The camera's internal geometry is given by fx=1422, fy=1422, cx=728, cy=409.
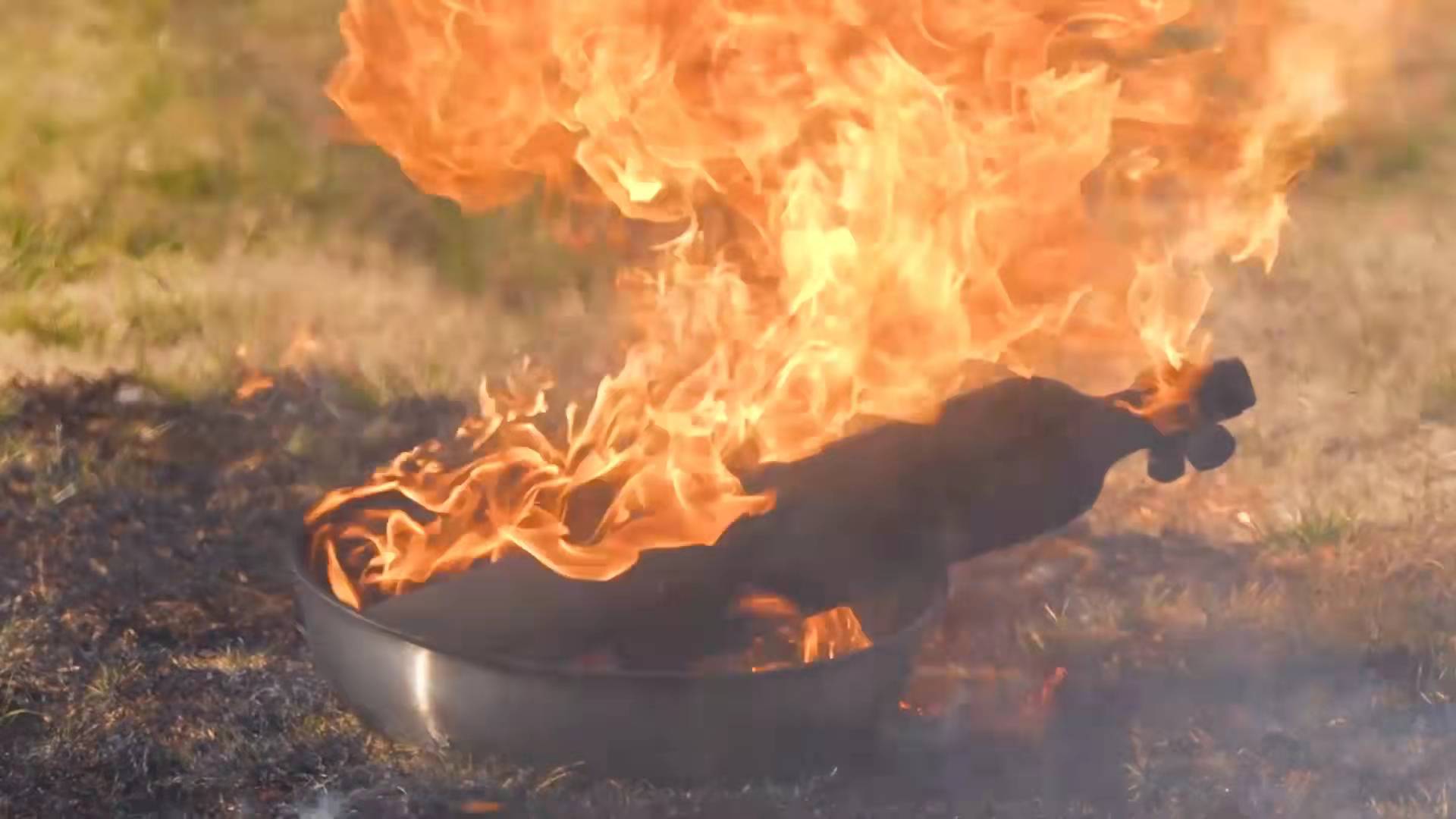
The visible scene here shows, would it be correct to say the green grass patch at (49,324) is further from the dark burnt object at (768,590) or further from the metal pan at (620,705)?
the metal pan at (620,705)

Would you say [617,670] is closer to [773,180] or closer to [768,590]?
[768,590]

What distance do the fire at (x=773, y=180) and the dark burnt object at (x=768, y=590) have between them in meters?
0.11

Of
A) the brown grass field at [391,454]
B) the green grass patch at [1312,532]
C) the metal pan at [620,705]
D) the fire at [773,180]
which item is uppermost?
the fire at [773,180]

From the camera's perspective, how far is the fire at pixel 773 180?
412 centimetres

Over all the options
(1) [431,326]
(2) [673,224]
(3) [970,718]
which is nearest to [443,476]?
(3) [970,718]

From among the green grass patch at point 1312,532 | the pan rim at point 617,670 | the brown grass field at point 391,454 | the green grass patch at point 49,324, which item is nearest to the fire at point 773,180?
the pan rim at point 617,670

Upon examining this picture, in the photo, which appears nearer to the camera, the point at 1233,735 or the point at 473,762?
the point at 473,762

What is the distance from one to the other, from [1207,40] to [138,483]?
4.80 meters

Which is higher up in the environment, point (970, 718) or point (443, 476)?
point (443, 476)

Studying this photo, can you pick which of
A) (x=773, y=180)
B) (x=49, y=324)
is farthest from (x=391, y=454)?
(x=773, y=180)

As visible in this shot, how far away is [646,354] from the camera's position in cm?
588

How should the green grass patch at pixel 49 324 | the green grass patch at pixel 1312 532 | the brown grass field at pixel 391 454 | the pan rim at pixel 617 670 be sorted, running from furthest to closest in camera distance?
1. the green grass patch at pixel 49 324
2. the green grass patch at pixel 1312 532
3. the brown grass field at pixel 391 454
4. the pan rim at pixel 617 670

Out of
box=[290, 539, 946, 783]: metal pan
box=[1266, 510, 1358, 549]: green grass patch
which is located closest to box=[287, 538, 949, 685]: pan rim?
box=[290, 539, 946, 783]: metal pan

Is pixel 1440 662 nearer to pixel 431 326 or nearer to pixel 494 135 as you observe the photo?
pixel 494 135
